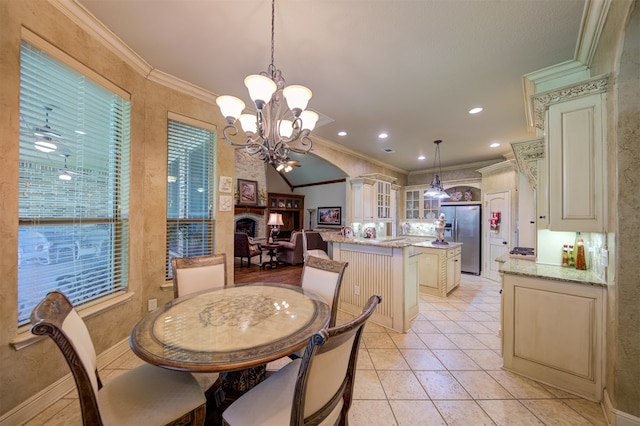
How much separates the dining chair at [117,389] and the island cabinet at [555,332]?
243 cm

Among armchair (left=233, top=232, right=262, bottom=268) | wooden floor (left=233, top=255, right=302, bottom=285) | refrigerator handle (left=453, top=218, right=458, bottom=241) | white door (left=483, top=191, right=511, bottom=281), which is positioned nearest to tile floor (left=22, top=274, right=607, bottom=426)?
wooden floor (left=233, top=255, right=302, bottom=285)

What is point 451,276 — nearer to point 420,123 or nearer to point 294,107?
point 420,123

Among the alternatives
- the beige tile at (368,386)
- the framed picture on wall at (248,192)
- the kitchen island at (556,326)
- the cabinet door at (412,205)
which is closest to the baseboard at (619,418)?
the kitchen island at (556,326)

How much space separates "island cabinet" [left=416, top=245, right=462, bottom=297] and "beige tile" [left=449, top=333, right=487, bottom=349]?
1.37 metres

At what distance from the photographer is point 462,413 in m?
1.65

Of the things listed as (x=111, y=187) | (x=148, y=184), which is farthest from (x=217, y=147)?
(x=111, y=187)

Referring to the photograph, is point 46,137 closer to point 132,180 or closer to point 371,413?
point 132,180

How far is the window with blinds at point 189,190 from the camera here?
2760 millimetres

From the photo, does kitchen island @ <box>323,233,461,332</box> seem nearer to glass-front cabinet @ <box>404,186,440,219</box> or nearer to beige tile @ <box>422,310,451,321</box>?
beige tile @ <box>422,310,451,321</box>

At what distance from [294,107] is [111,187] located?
75.6 inches

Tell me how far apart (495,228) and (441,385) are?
4.63 m

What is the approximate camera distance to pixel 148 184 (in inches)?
99.4

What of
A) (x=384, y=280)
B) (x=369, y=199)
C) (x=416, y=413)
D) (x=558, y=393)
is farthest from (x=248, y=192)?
(x=558, y=393)

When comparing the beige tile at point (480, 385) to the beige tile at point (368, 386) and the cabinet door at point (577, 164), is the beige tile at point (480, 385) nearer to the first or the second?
the beige tile at point (368, 386)
